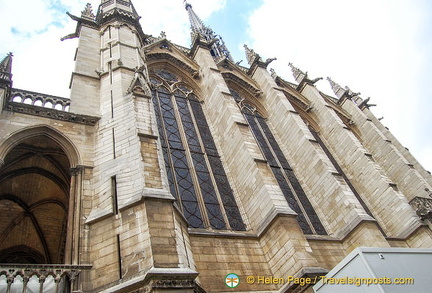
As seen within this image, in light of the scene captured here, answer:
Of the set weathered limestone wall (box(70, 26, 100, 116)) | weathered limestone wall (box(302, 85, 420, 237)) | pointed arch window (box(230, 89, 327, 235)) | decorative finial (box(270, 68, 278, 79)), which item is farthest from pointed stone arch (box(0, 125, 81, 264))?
decorative finial (box(270, 68, 278, 79))

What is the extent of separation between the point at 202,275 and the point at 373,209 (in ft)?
25.2

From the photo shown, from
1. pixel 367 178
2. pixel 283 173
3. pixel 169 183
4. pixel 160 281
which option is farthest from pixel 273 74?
pixel 160 281

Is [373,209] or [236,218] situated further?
[373,209]

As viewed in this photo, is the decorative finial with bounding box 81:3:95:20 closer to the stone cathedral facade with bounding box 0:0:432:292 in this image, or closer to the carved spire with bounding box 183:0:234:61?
the stone cathedral facade with bounding box 0:0:432:292

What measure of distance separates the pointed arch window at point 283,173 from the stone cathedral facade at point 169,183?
52mm

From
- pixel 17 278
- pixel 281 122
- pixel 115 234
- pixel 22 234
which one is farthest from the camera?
pixel 281 122

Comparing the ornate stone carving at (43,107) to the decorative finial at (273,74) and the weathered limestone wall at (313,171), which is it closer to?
the weathered limestone wall at (313,171)

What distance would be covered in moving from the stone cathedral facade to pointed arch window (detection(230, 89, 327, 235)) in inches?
2.1

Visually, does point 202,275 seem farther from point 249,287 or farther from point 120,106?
point 120,106

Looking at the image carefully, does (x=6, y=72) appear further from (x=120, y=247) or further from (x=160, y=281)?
(x=160, y=281)

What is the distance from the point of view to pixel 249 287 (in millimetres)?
6512

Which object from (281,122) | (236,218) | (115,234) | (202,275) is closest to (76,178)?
(115,234)

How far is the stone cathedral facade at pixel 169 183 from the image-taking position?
5379 millimetres

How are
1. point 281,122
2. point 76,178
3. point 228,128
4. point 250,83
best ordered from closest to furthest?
point 76,178, point 228,128, point 281,122, point 250,83
